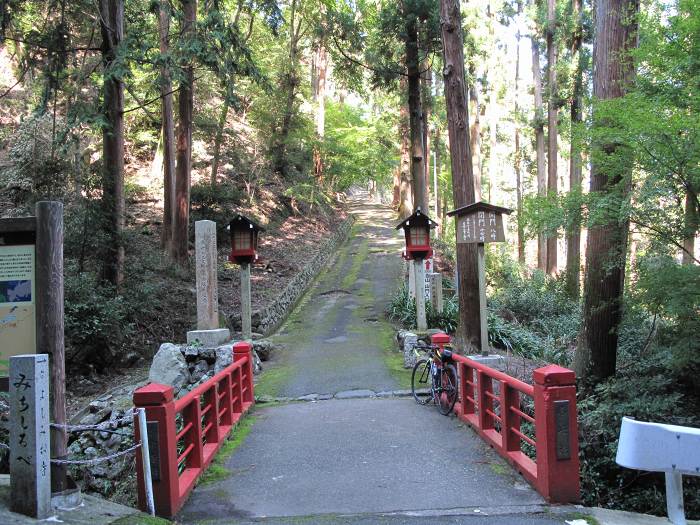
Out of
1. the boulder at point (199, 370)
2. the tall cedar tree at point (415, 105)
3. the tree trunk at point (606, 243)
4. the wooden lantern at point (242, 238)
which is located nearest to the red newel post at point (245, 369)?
the boulder at point (199, 370)

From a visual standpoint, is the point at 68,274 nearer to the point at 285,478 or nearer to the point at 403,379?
the point at 403,379

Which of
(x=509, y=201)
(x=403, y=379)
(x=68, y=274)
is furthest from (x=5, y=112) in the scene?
(x=509, y=201)

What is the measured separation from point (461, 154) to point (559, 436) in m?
8.08

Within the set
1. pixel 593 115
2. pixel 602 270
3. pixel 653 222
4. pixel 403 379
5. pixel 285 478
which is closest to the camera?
pixel 285 478

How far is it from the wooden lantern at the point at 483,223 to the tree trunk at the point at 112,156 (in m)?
7.98

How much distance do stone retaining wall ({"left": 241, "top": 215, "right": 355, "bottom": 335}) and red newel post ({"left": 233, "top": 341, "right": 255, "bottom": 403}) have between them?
6393mm

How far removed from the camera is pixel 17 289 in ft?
13.8

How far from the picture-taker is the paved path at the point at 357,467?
4781mm

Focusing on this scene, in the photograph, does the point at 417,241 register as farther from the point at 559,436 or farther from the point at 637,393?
A: the point at 559,436

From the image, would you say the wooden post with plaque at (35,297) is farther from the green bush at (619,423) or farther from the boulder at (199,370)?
the boulder at (199,370)

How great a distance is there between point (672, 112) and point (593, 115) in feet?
4.49

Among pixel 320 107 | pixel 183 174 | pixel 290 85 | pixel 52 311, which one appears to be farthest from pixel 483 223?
pixel 320 107

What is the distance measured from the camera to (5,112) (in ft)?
76.6

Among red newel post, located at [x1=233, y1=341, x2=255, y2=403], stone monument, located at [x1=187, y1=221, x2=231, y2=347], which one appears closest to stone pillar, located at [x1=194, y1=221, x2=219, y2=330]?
stone monument, located at [x1=187, y1=221, x2=231, y2=347]
